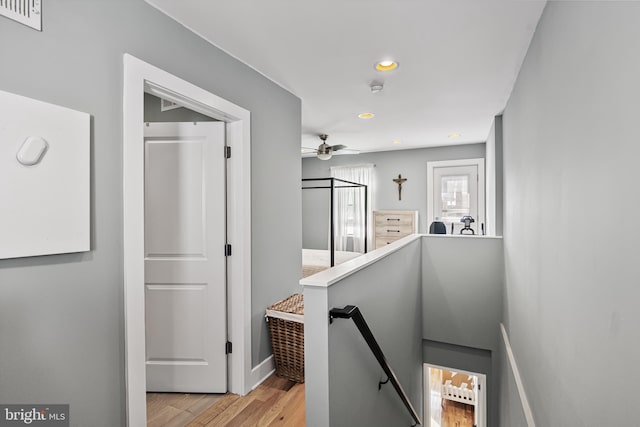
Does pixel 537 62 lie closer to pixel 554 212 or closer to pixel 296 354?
pixel 554 212

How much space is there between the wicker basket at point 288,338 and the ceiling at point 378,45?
1.93 meters

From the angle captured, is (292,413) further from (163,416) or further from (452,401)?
(452,401)

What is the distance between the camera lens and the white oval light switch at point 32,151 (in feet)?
4.10

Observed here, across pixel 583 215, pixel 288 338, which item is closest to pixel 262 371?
pixel 288 338

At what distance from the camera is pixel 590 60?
1148 mm

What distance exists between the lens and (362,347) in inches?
77.6

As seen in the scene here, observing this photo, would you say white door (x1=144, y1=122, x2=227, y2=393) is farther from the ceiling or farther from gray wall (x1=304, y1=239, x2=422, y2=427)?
gray wall (x1=304, y1=239, x2=422, y2=427)

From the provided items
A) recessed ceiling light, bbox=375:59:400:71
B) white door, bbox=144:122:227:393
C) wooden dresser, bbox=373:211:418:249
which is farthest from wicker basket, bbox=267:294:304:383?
wooden dresser, bbox=373:211:418:249

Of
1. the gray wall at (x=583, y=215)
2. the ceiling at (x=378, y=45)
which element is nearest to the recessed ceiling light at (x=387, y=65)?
the ceiling at (x=378, y=45)

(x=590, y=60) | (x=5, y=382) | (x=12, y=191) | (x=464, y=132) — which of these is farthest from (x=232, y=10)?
(x=464, y=132)

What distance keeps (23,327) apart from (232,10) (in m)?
1.79

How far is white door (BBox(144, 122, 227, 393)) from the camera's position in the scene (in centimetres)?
246

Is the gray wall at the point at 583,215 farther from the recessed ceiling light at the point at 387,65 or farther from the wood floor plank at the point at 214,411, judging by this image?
the wood floor plank at the point at 214,411

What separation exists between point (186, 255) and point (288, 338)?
103cm
